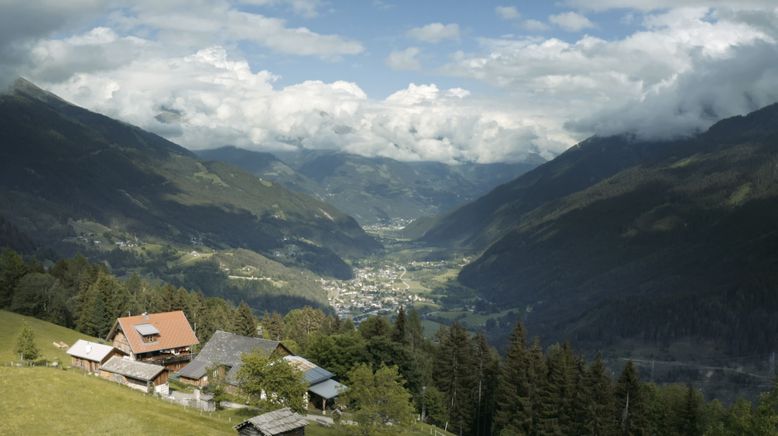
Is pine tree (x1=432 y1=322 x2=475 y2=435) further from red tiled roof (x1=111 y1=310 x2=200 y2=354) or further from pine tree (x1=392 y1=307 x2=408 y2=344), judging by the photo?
red tiled roof (x1=111 y1=310 x2=200 y2=354)

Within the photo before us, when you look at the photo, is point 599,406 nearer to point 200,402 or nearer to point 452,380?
point 452,380

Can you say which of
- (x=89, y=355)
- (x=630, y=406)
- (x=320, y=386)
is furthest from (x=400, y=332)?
(x=89, y=355)

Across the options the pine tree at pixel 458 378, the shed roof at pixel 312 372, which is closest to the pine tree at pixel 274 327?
the shed roof at pixel 312 372

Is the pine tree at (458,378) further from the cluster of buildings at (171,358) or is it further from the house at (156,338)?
the house at (156,338)

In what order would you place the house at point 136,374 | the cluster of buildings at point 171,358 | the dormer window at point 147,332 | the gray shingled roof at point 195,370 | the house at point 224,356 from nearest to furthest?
the house at point 136,374, the cluster of buildings at point 171,358, the house at point 224,356, the gray shingled roof at point 195,370, the dormer window at point 147,332

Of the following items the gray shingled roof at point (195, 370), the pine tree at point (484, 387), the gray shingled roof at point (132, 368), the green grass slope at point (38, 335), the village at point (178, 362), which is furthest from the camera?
the pine tree at point (484, 387)
